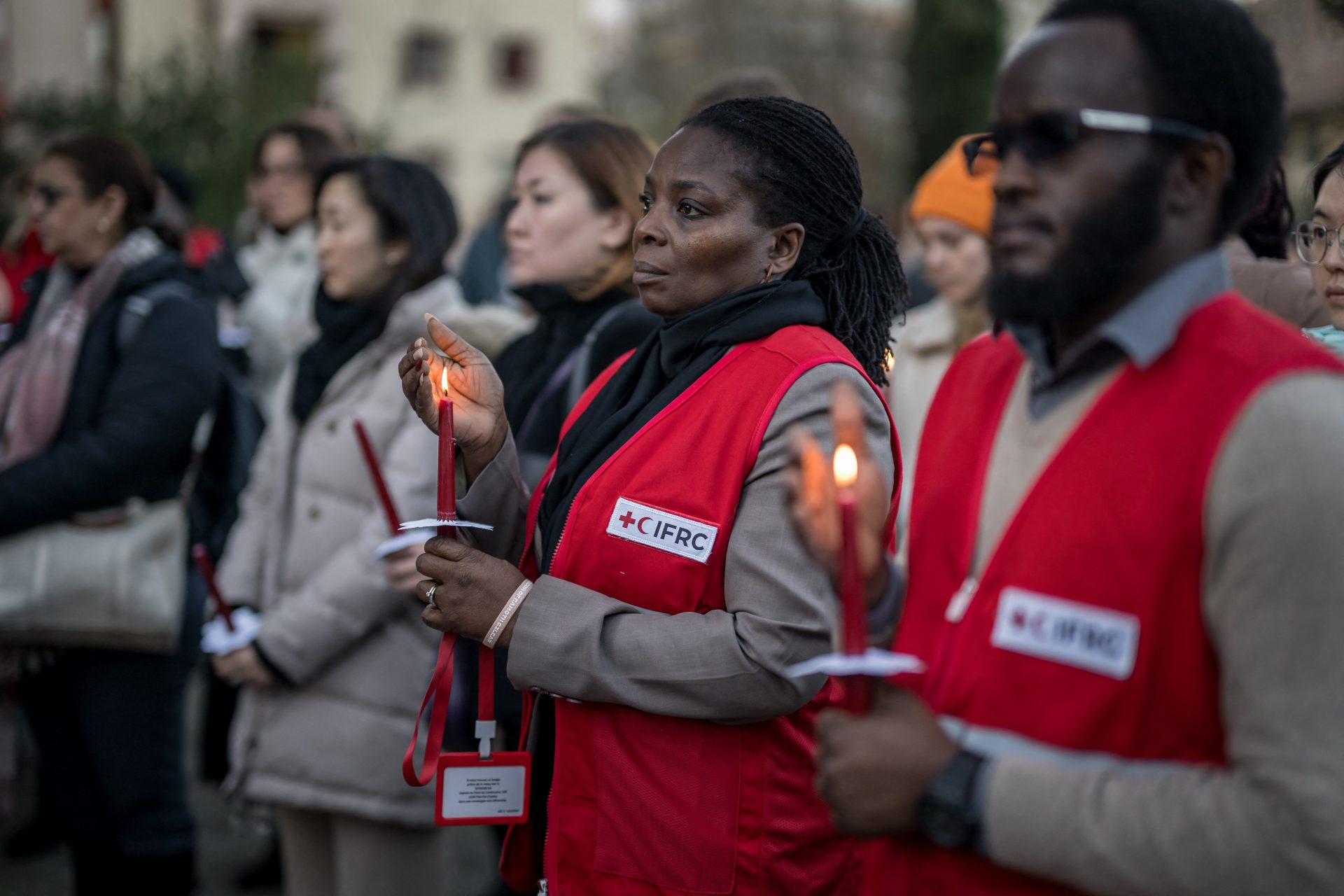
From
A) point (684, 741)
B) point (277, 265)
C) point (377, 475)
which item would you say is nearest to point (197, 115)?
point (277, 265)

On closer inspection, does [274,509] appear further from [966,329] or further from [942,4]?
[942,4]

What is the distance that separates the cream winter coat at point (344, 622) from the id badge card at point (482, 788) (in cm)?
107

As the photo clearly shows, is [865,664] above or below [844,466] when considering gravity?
below

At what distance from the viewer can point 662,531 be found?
7.52 ft

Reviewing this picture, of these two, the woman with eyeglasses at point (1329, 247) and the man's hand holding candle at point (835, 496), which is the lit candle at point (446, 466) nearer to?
the man's hand holding candle at point (835, 496)

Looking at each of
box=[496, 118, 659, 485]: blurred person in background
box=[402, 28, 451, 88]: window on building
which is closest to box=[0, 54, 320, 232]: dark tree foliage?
box=[496, 118, 659, 485]: blurred person in background

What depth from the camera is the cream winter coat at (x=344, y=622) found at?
11.6 ft

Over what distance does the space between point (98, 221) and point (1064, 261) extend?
3.79m

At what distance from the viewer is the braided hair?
2.50 metres

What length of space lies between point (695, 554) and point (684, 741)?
335mm

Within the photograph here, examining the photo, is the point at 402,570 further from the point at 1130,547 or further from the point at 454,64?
the point at 454,64

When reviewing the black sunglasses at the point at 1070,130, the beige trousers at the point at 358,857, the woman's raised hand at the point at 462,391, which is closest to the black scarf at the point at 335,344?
the beige trousers at the point at 358,857

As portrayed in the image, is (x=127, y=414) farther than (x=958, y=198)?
No

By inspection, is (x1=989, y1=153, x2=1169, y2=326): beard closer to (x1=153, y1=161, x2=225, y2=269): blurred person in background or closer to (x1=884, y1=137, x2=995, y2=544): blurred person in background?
(x1=884, y1=137, x2=995, y2=544): blurred person in background
